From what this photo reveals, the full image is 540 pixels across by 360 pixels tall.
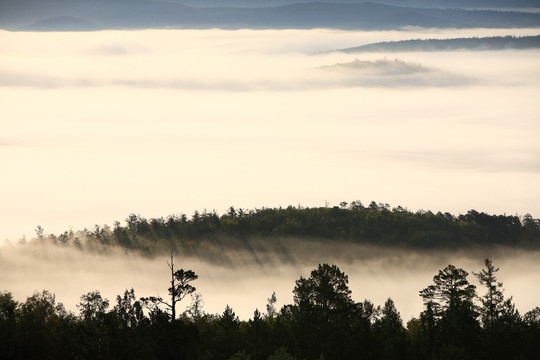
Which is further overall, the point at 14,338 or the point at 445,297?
the point at 445,297

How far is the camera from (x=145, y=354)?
66.5m

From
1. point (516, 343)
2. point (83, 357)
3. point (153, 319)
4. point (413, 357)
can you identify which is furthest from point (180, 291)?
point (516, 343)

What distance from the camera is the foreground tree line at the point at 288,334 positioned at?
6844cm

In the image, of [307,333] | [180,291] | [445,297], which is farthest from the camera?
[445,297]

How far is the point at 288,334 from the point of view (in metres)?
80.4

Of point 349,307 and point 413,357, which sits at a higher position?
point 349,307

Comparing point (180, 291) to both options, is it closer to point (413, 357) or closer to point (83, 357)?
point (83, 357)

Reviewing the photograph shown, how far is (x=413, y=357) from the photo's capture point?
75375 mm

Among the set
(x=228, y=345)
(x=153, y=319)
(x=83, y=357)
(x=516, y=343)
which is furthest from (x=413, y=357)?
(x=83, y=357)

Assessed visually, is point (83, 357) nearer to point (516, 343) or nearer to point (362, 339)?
point (362, 339)

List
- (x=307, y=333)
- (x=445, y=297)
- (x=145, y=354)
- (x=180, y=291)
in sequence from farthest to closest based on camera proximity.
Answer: (x=445, y=297) < (x=307, y=333) < (x=180, y=291) < (x=145, y=354)

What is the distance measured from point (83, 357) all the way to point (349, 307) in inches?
889

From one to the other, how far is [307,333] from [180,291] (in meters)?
11.9

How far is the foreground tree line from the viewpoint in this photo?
68438mm
